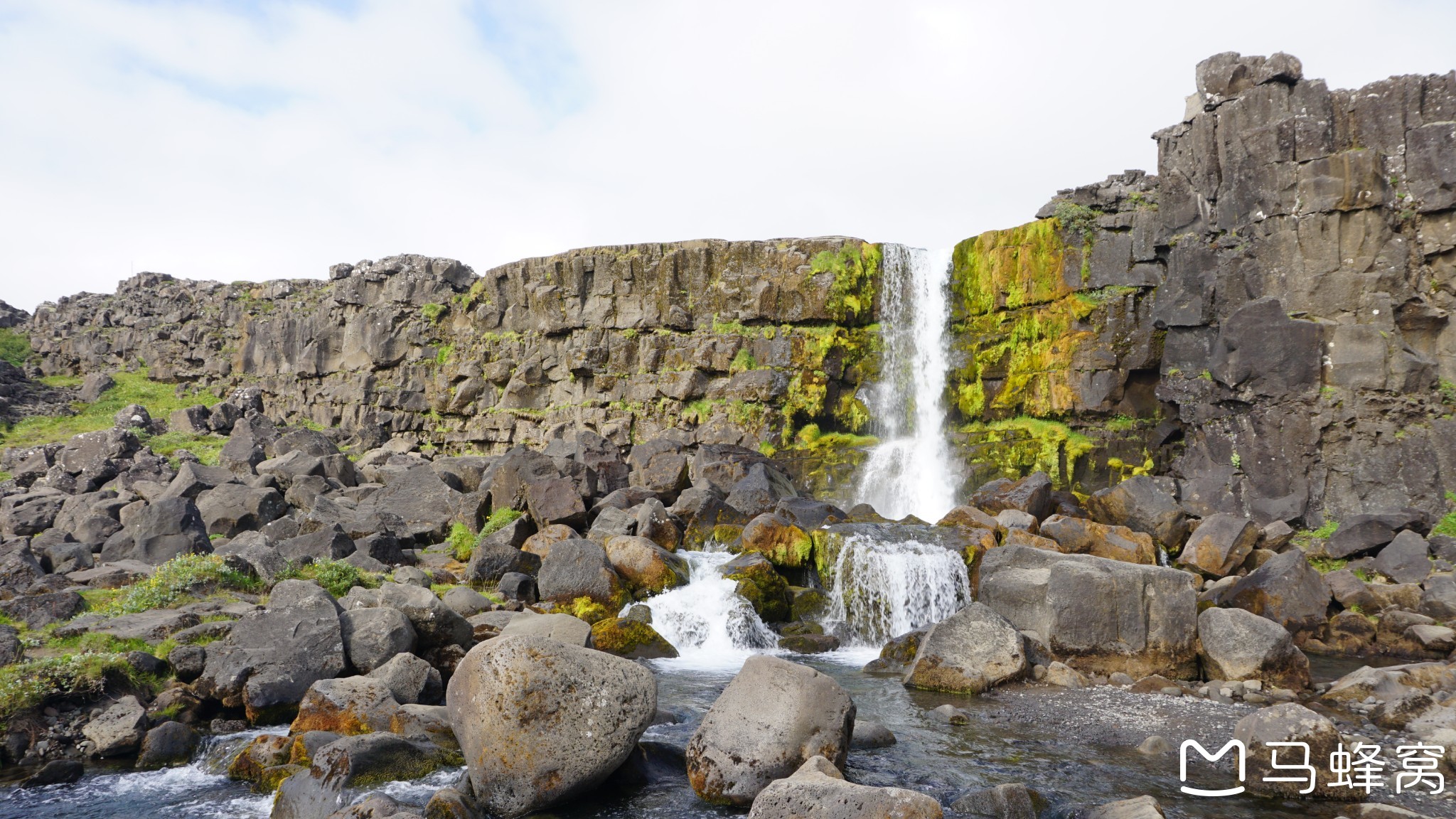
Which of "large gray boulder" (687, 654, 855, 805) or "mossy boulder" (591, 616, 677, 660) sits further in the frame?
"mossy boulder" (591, 616, 677, 660)

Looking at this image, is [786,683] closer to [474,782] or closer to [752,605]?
[474,782]

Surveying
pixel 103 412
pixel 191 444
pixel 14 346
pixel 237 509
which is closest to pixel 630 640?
pixel 237 509

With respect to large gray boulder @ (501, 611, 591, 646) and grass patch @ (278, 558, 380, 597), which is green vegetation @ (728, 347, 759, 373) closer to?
grass patch @ (278, 558, 380, 597)

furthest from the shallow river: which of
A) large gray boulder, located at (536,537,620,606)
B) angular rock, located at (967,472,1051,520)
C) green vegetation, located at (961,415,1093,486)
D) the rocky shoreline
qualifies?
green vegetation, located at (961,415,1093,486)

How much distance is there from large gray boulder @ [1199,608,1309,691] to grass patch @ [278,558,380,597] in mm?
14192

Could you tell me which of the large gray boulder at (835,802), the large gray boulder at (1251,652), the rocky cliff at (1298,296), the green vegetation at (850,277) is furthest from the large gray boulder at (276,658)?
the green vegetation at (850,277)

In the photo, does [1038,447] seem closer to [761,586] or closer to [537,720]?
[761,586]

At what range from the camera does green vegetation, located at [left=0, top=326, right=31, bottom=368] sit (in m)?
57.7

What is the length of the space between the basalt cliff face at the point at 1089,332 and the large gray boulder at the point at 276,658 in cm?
2175

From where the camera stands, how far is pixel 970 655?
13336mm

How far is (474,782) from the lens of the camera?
843cm

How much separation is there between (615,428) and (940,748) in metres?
27.2

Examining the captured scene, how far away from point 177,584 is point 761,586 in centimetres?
1036

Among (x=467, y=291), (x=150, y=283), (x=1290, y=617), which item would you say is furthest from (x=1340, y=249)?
(x=150, y=283)
